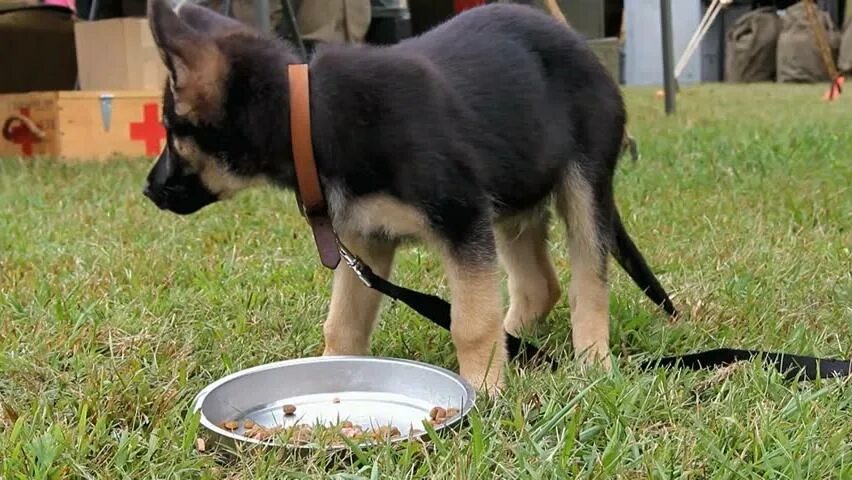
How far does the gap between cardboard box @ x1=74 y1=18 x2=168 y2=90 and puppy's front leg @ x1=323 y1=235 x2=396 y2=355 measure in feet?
14.6

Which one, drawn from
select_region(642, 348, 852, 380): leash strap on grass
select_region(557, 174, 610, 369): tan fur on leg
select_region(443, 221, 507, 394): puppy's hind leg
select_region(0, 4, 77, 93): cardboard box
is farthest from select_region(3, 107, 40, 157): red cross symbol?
select_region(642, 348, 852, 380): leash strap on grass

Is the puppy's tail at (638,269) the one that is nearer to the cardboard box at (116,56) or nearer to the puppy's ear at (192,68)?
the puppy's ear at (192,68)

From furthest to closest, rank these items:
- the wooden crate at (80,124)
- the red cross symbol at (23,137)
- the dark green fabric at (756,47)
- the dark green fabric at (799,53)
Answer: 1. the dark green fabric at (756,47)
2. the dark green fabric at (799,53)
3. the red cross symbol at (23,137)
4. the wooden crate at (80,124)

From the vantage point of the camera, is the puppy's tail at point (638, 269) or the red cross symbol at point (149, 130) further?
the red cross symbol at point (149, 130)

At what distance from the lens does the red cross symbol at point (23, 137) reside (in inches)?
256

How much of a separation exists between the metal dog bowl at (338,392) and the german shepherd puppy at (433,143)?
141 mm

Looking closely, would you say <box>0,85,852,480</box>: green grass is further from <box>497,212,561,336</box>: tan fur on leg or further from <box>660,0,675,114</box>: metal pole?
<box>660,0,675,114</box>: metal pole

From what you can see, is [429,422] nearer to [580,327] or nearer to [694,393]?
[694,393]

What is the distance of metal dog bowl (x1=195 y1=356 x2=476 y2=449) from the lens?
2.08 m

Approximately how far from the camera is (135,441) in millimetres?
1846

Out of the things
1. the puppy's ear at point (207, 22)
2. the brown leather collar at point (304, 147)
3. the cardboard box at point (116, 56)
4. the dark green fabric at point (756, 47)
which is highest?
the puppy's ear at point (207, 22)

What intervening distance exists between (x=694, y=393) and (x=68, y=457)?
132 cm

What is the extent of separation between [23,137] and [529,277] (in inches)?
193

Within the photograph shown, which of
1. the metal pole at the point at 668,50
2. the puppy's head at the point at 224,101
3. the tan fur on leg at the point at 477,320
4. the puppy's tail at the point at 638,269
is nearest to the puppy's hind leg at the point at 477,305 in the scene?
the tan fur on leg at the point at 477,320
